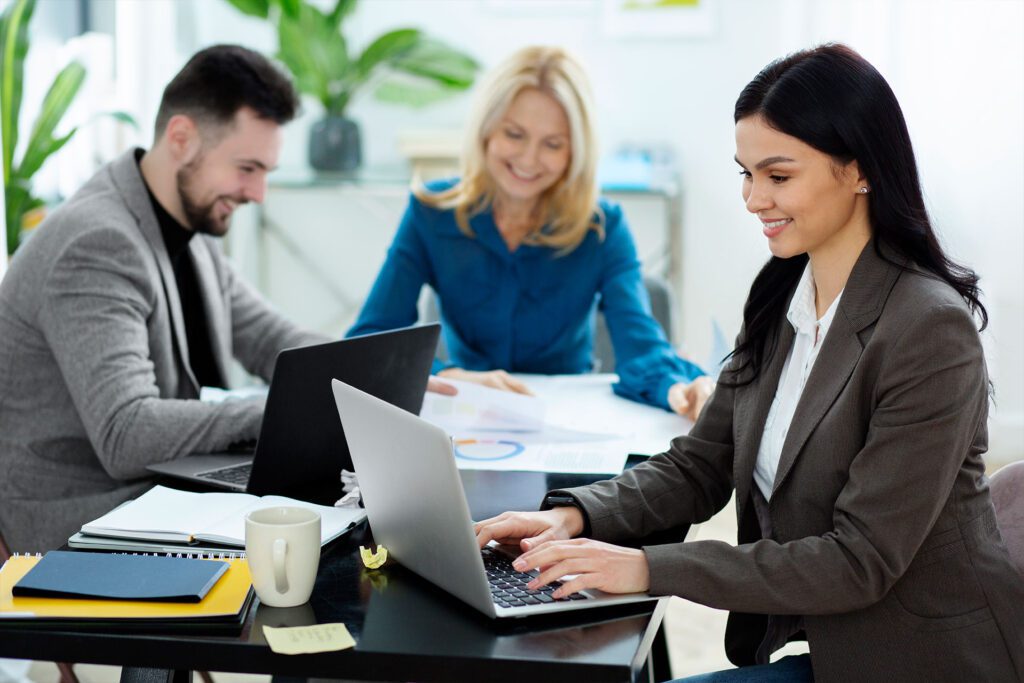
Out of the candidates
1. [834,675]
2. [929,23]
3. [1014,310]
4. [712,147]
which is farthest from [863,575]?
[712,147]

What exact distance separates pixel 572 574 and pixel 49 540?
3.05 feet

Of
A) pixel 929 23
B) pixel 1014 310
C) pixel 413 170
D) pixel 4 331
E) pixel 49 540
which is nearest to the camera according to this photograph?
pixel 49 540

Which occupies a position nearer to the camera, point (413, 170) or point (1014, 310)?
point (1014, 310)

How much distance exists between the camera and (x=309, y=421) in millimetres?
1471

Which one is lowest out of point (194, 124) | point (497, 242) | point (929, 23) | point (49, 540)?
point (49, 540)

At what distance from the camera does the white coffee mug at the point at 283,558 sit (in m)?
1.05

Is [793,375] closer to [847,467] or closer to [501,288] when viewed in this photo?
[847,467]

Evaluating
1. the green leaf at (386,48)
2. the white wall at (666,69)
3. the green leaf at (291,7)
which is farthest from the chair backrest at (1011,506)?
the green leaf at (291,7)

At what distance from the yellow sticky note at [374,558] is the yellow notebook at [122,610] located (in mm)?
150

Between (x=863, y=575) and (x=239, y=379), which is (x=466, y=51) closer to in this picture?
(x=239, y=379)

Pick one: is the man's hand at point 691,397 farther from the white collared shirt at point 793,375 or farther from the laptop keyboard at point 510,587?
the laptop keyboard at point 510,587

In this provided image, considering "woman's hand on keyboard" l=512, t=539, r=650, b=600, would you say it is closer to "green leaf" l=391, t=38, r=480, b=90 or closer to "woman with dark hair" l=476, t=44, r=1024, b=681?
"woman with dark hair" l=476, t=44, r=1024, b=681

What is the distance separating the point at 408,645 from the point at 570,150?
5.17ft

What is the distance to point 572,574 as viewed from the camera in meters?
1.13
